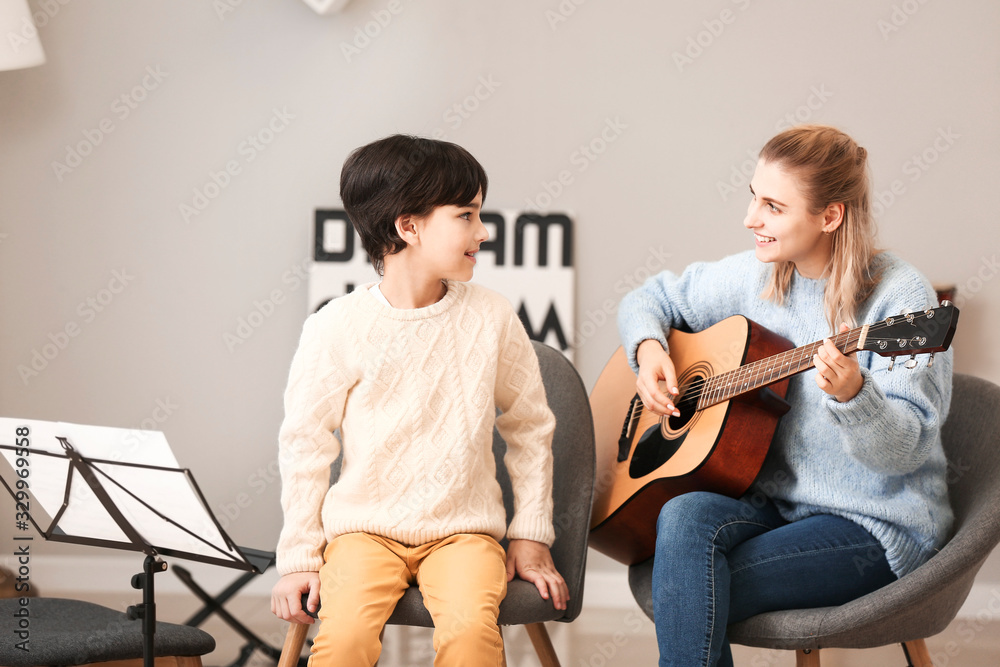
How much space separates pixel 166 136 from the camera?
245 cm

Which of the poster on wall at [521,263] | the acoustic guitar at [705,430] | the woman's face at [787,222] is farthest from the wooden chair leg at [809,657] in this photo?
the poster on wall at [521,263]

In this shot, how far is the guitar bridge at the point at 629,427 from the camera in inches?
63.3

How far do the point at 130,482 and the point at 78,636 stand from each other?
0.30 m

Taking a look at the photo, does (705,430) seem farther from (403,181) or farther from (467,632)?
(403,181)

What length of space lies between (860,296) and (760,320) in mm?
206

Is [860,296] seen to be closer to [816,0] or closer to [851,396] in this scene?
[851,396]

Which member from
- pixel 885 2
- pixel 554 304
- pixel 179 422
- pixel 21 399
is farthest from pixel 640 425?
pixel 21 399

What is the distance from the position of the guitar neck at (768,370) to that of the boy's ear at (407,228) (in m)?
0.61

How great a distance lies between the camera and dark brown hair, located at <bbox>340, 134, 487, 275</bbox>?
53.3 inches

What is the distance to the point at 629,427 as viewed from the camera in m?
1.65

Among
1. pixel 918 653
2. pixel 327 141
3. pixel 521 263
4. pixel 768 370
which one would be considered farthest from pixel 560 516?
pixel 327 141

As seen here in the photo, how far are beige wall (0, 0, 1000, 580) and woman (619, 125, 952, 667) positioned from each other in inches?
41.3

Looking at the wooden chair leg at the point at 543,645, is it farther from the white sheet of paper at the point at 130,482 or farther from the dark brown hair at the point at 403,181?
the dark brown hair at the point at 403,181

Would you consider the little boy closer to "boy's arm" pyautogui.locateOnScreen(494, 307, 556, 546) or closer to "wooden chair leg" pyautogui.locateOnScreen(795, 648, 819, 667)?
"boy's arm" pyautogui.locateOnScreen(494, 307, 556, 546)
